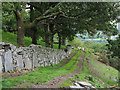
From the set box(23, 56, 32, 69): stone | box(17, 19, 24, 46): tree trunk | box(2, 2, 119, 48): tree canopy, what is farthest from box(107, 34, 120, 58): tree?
box(17, 19, 24, 46): tree trunk

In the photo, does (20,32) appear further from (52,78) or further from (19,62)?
(52,78)

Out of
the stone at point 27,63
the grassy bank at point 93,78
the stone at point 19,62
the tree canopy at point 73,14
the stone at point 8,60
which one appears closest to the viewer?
the stone at point 8,60

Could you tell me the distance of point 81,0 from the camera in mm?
12938

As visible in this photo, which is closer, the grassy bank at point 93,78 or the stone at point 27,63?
the grassy bank at point 93,78

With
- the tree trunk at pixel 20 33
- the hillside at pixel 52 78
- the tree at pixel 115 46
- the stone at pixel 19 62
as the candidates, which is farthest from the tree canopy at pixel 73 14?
the stone at pixel 19 62

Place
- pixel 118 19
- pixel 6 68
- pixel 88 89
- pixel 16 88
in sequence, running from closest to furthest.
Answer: pixel 16 88 → pixel 88 89 → pixel 6 68 → pixel 118 19

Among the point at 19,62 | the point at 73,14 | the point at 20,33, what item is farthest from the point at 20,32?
the point at 73,14

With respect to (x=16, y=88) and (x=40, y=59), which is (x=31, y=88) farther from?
(x=40, y=59)

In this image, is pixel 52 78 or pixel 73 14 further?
pixel 73 14

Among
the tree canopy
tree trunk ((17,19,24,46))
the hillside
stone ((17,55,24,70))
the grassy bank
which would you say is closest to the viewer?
the hillside

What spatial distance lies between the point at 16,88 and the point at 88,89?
452 cm

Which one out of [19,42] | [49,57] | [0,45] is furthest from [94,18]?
[0,45]

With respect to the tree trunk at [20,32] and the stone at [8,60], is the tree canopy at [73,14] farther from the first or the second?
the stone at [8,60]

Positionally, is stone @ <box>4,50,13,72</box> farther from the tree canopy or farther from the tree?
the tree
